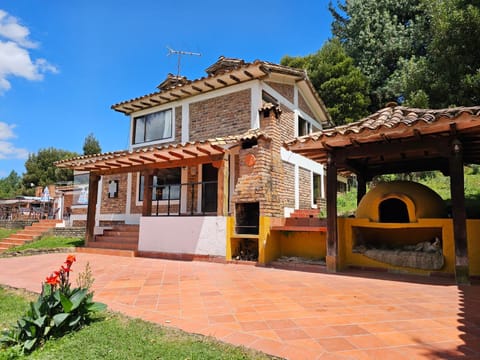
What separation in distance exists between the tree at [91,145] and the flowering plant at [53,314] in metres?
43.2

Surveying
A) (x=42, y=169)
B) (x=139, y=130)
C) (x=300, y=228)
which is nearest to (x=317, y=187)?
(x=300, y=228)

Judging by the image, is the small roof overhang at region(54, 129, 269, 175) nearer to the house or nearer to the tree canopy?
the house

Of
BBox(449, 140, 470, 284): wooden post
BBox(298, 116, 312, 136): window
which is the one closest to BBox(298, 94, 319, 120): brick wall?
BBox(298, 116, 312, 136): window

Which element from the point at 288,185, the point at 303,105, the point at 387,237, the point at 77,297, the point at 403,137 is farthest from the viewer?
the point at 303,105

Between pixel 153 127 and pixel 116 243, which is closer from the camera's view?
pixel 116 243

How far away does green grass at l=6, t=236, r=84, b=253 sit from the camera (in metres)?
12.5

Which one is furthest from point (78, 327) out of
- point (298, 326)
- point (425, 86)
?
point (425, 86)

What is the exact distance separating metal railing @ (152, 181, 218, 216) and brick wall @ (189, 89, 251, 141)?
209 centimetres

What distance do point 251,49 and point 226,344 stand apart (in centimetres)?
1635

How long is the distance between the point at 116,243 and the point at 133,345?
32.5 feet

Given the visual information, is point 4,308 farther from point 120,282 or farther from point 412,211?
point 412,211

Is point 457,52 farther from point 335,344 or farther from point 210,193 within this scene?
point 335,344

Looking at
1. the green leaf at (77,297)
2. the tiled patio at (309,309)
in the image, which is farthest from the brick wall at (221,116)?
the green leaf at (77,297)

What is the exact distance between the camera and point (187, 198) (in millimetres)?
12539
